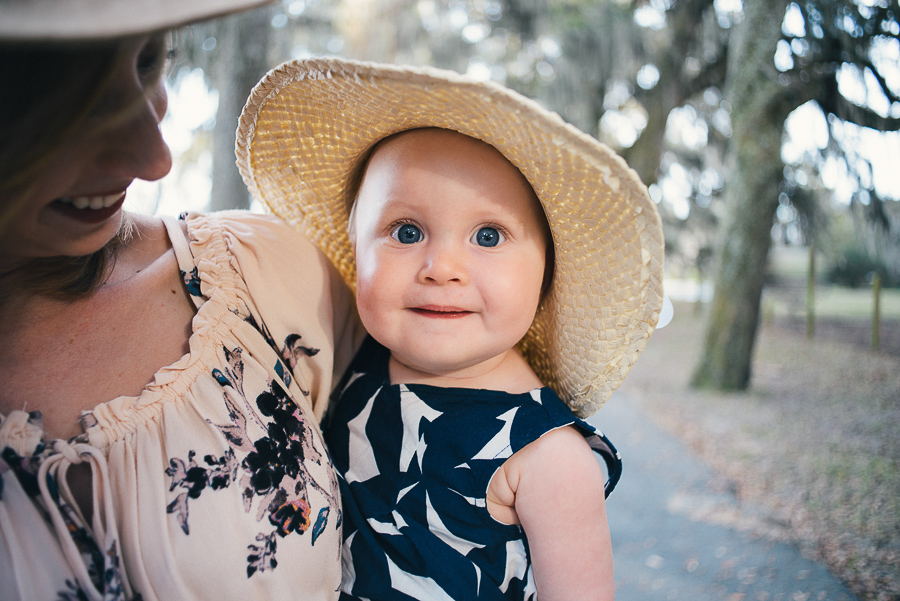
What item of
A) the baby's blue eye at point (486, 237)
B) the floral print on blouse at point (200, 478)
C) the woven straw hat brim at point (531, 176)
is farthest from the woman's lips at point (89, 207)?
the baby's blue eye at point (486, 237)

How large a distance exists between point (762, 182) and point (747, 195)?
15cm

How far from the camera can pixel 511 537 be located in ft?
3.44

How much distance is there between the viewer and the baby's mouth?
0.76 meters

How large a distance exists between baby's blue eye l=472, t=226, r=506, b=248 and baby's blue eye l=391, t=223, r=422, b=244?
0.11 m

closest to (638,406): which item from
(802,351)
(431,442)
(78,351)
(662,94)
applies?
(802,351)

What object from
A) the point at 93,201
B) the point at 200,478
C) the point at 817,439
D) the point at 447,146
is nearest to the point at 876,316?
the point at 817,439

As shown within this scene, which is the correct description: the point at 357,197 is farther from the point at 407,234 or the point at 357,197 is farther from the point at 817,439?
the point at 817,439

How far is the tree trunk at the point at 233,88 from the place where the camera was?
3.38 m

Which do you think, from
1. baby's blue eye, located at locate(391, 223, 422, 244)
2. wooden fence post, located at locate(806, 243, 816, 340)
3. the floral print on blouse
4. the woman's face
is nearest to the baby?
baby's blue eye, located at locate(391, 223, 422, 244)

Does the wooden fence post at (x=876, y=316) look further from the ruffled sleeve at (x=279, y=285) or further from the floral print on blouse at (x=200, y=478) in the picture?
the floral print on blouse at (x=200, y=478)

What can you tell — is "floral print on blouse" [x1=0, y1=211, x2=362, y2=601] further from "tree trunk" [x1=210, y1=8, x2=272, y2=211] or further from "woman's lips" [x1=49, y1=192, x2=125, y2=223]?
"tree trunk" [x1=210, y1=8, x2=272, y2=211]

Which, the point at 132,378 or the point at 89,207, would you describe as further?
the point at 132,378

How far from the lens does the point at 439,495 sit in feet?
3.49

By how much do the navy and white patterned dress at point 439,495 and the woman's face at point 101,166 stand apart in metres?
0.64
